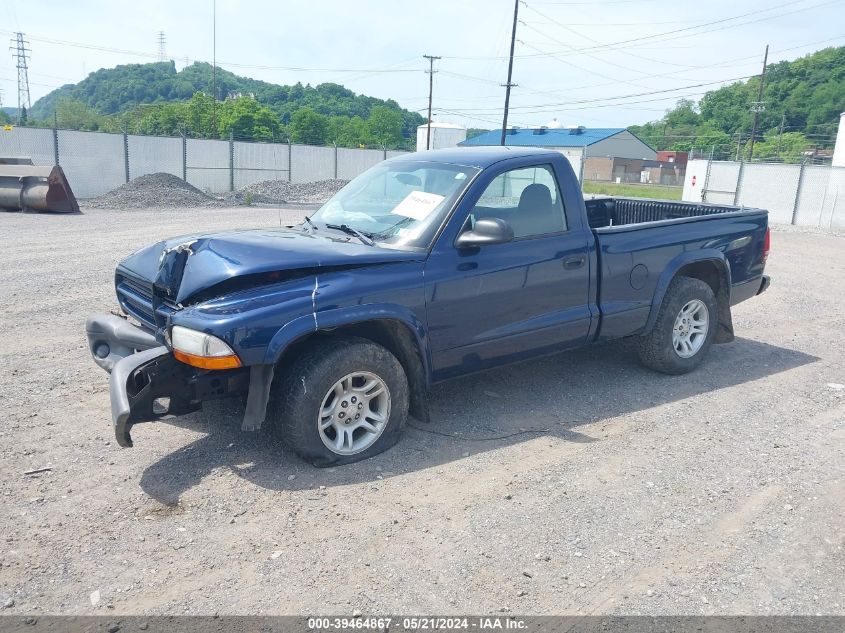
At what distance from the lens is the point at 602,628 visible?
9.80 feet

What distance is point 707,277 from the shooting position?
668 centimetres

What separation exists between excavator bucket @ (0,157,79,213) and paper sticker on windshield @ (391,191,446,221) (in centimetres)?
1752

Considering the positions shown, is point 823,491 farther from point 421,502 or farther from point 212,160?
point 212,160

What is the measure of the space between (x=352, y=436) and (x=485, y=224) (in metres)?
1.59

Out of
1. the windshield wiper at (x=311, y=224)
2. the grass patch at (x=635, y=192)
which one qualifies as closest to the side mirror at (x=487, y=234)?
the windshield wiper at (x=311, y=224)

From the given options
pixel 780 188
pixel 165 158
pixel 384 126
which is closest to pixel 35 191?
pixel 165 158

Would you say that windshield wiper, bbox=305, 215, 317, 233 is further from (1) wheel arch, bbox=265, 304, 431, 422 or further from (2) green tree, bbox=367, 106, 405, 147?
(2) green tree, bbox=367, 106, 405, 147

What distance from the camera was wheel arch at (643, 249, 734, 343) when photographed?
19.6ft

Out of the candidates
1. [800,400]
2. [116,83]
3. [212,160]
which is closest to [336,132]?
[116,83]

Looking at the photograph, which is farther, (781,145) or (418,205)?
(781,145)

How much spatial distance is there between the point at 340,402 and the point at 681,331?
353 cm

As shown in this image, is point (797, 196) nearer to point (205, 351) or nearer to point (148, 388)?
point (205, 351)

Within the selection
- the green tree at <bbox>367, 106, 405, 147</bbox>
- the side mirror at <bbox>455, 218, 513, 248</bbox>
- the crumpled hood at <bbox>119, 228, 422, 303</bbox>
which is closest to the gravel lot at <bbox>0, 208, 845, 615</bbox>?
the crumpled hood at <bbox>119, 228, 422, 303</bbox>

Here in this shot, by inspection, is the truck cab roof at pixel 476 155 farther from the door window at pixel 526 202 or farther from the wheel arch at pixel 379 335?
the wheel arch at pixel 379 335
